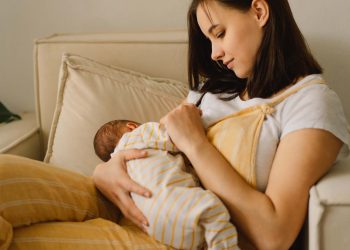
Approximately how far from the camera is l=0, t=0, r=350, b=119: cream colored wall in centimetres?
143

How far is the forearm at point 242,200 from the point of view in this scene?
0.73 meters

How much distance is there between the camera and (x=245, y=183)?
786 millimetres

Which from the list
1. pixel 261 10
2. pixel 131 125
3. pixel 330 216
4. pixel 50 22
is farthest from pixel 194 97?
pixel 50 22

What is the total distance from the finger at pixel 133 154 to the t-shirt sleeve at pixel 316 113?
29 cm

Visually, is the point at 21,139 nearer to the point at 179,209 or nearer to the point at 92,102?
the point at 92,102

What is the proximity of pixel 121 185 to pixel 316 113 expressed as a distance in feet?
1.39

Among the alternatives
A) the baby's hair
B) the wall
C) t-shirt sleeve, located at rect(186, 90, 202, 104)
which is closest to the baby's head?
the baby's hair

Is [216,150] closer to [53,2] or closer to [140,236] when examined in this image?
[140,236]

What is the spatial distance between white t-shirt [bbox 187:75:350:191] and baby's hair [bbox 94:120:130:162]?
46 centimetres

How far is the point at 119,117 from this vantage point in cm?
122

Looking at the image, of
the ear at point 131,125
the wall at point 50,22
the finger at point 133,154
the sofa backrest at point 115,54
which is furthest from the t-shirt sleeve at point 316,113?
the wall at point 50,22

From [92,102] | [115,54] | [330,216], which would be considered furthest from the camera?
[115,54]

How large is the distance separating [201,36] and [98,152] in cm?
45

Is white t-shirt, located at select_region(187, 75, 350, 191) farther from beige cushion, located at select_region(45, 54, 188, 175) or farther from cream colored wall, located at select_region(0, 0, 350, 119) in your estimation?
cream colored wall, located at select_region(0, 0, 350, 119)
